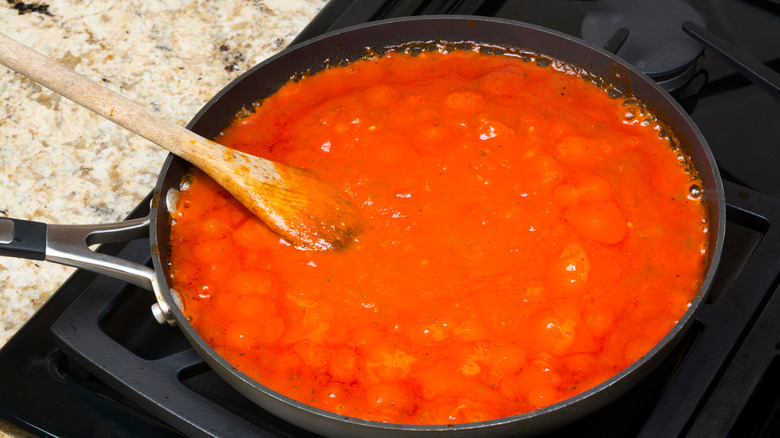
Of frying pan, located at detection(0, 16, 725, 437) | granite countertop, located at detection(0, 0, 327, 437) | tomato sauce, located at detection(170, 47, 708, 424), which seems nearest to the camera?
frying pan, located at detection(0, 16, 725, 437)

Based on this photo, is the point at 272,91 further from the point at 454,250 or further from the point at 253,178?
the point at 454,250

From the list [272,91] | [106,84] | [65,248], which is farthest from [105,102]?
[106,84]

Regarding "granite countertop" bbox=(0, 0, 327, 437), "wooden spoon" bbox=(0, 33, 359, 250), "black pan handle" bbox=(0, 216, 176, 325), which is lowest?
"granite countertop" bbox=(0, 0, 327, 437)

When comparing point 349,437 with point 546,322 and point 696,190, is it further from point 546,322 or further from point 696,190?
point 696,190

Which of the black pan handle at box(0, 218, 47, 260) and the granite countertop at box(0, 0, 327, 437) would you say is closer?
the black pan handle at box(0, 218, 47, 260)

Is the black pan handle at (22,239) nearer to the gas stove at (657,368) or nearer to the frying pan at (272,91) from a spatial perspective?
the frying pan at (272,91)

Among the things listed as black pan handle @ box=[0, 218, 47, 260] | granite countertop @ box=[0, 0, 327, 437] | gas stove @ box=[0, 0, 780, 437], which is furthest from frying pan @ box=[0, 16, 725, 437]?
granite countertop @ box=[0, 0, 327, 437]

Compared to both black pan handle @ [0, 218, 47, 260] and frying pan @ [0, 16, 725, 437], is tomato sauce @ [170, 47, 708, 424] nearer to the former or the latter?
frying pan @ [0, 16, 725, 437]

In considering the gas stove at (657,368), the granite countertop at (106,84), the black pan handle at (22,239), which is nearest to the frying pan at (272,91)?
Result: the black pan handle at (22,239)
